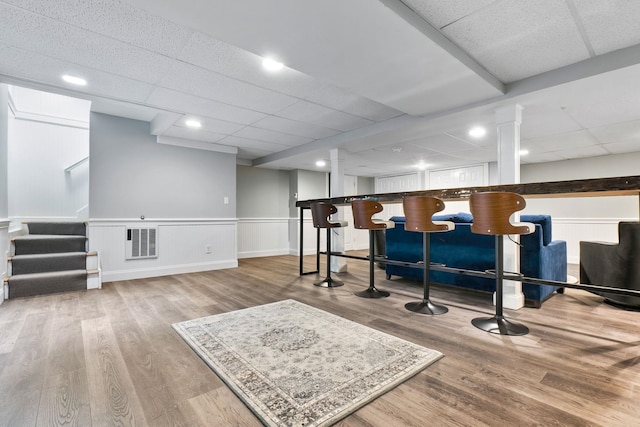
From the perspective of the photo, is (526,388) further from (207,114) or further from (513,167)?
(207,114)

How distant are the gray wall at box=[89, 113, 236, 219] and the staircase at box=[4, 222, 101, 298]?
0.57 m

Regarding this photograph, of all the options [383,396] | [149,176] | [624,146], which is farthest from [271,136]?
[624,146]

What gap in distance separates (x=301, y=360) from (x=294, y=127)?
11.2 feet

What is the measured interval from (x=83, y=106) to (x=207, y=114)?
345cm

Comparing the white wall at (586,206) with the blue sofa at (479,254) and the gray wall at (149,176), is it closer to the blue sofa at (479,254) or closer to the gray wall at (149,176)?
the blue sofa at (479,254)

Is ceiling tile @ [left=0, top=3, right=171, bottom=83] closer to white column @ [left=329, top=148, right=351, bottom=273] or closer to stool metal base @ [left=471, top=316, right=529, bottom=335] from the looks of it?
white column @ [left=329, top=148, right=351, bottom=273]

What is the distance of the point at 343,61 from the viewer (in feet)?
7.55

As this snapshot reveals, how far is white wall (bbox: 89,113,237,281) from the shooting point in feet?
14.0

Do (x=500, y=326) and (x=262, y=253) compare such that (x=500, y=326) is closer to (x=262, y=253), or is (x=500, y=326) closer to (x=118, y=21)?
(x=118, y=21)

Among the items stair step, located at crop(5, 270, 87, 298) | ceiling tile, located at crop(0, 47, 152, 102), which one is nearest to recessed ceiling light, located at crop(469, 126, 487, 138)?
ceiling tile, located at crop(0, 47, 152, 102)

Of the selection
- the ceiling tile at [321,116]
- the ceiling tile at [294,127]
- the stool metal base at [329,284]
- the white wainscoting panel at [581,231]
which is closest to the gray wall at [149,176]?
the ceiling tile at [294,127]

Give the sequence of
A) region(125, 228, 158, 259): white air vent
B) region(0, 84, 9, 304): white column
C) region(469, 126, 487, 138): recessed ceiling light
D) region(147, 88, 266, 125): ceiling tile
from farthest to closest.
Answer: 1. region(125, 228, 158, 259): white air vent
2. region(469, 126, 487, 138): recessed ceiling light
3. region(147, 88, 266, 125): ceiling tile
4. region(0, 84, 9, 304): white column

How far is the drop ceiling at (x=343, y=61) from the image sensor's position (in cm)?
185

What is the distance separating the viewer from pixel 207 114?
12.6ft
